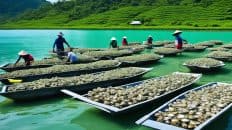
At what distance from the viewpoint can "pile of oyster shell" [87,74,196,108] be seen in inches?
412

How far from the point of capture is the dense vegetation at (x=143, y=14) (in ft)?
245

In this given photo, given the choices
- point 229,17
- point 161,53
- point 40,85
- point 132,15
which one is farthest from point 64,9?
point 40,85

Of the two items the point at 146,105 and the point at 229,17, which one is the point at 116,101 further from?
the point at 229,17

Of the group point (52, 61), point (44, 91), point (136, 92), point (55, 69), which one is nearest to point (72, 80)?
point (44, 91)

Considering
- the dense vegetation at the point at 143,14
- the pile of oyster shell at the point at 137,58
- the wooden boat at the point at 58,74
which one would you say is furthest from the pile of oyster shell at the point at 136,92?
the dense vegetation at the point at 143,14

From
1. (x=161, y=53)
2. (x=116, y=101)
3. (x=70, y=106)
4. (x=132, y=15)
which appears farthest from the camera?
(x=132, y=15)

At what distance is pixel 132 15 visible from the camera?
9544 centimetres

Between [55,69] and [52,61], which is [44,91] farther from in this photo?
[52,61]

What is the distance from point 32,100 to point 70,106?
1652mm

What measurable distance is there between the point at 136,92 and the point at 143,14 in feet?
276

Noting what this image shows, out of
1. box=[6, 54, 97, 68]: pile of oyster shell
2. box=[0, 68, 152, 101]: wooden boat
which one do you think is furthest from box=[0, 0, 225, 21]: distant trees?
box=[0, 68, 152, 101]: wooden boat

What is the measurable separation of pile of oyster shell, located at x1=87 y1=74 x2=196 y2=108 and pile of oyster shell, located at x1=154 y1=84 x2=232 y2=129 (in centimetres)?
105

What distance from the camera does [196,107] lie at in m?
9.68

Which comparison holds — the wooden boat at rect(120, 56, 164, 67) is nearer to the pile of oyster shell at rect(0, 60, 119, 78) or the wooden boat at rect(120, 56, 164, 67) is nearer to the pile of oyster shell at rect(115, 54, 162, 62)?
the pile of oyster shell at rect(115, 54, 162, 62)
